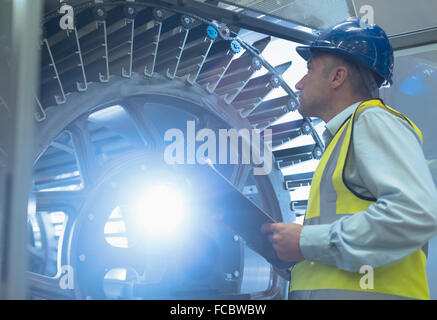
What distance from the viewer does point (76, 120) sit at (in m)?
1.82

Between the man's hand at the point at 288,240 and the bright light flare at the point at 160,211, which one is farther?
the bright light flare at the point at 160,211

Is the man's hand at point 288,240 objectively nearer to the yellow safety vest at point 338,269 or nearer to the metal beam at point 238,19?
the yellow safety vest at point 338,269

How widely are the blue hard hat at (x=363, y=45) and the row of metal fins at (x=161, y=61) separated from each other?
57cm

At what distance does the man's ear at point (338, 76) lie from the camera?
5.82ft

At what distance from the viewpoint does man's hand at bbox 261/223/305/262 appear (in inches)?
59.1

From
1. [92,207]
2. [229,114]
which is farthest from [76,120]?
[229,114]

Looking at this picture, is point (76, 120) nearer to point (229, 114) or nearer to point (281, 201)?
point (229, 114)

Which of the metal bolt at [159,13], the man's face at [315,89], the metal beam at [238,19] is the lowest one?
the man's face at [315,89]

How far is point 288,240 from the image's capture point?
4.99ft

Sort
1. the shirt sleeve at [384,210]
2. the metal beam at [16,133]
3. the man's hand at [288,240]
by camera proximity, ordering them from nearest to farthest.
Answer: the metal beam at [16,133] < the shirt sleeve at [384,210] < the man's hand at [288,240]

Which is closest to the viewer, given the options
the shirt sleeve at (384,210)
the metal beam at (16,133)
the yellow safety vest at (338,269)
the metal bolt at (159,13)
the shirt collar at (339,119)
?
the metal beam at (16,133)

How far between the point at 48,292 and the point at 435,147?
2114mm

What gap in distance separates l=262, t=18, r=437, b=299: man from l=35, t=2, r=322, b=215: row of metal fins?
0.69m

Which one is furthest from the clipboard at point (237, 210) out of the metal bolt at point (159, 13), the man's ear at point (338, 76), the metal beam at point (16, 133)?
the metal beam at point (16, 133)
